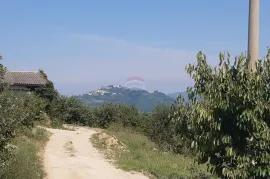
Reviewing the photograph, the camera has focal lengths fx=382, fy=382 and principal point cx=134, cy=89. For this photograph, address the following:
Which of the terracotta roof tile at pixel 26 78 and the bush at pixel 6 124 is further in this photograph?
the terracotta roof tile at pixel 26 78

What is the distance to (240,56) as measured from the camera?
5.13 metres

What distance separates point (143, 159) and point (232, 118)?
9739 mm

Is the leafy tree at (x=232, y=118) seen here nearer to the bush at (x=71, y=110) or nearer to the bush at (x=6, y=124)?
the bush at (x=6, y=124)

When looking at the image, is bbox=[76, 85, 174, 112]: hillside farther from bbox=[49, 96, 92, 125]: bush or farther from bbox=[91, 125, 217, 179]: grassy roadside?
bbox=[91, 125, 217, 179]: grassy roadside

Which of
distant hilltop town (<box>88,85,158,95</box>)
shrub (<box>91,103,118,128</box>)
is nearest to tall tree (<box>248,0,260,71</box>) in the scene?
shrub (<box>91,103,118,128</box>)

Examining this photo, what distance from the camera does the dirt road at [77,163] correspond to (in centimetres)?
1181

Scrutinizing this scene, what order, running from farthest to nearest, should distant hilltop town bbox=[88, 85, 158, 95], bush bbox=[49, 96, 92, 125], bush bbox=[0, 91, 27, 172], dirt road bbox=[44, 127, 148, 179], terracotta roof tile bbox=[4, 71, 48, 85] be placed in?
distant hilltop town bbox=[88, 85, 158, 95] → terracotta roof tile bbox=[4, 71, 48, 85] → bush bbox=[49, 96, 92, 125] → dirt road bbox=[44, 127, 148, 179] → bush bbox=[0, 91, 27, 172]

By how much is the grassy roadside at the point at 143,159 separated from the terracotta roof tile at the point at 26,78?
17.1 m

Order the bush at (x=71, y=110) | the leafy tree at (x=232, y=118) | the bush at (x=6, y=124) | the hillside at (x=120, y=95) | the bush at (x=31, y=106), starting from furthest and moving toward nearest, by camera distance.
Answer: the hillside at (x=120, y=95)
the bush at (x=71, y=110)
the bush at (x=31, y=106)
the bush at (x=6, y=124)
the leafy tree at (x=232, y=118)

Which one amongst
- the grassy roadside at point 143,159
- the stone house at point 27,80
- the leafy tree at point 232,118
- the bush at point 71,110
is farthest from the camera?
the stone house at point 27,80

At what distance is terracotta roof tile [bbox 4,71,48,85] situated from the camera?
36438 mm

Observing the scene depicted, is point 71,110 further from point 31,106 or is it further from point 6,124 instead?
point 6,124

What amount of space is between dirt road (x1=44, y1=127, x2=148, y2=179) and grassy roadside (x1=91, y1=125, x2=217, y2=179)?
528 millimetres

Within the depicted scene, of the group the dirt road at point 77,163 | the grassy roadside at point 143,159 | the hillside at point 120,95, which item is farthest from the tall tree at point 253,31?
the hillside at point 120,95
